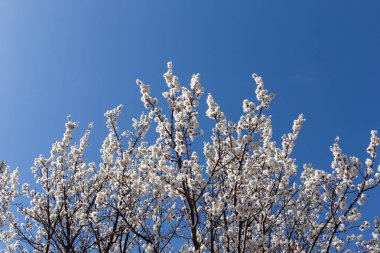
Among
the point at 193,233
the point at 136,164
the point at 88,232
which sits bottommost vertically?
the point at 193,233

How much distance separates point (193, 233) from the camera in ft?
20.6

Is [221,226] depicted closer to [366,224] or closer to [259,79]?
[259,79]

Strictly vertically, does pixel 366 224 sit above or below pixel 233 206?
above

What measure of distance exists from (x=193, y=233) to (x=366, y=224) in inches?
196

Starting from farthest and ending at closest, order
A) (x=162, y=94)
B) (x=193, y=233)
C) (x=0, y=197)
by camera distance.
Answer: (x=0, y=197) → (x=162, y=94) → (x=193, y=233)

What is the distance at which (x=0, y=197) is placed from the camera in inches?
432

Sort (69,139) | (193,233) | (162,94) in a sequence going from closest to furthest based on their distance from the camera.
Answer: (193,233), (162,94), (69,139)

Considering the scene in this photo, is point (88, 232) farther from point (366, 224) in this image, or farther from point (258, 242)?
point (366, 224)

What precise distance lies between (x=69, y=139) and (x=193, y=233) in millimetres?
5299

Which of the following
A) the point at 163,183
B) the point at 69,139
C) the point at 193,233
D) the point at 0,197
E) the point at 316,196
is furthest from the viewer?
the point at 0,197

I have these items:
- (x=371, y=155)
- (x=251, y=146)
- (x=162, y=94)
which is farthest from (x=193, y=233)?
(x=371, y=155)

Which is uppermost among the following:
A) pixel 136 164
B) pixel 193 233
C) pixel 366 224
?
pixel 136 164

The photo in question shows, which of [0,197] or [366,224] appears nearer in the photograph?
[366,224]

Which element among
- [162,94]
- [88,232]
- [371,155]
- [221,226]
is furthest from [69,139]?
[371,155]
